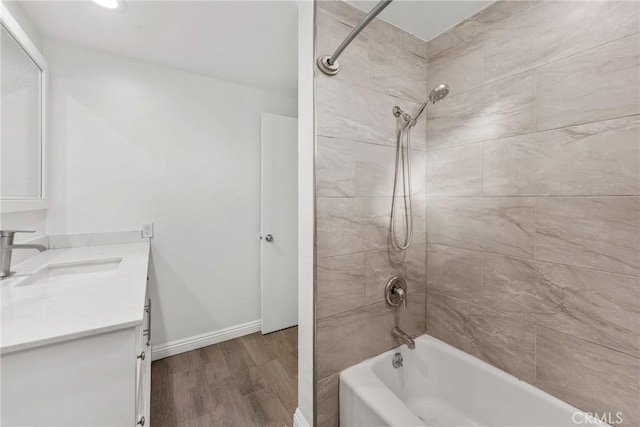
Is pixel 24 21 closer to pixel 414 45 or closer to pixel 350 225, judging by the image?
pixel 350 225

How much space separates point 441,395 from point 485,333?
0.46 meters

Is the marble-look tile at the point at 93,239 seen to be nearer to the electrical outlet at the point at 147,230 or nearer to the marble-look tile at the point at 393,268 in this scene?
the electrical outlet at the point at 147,230

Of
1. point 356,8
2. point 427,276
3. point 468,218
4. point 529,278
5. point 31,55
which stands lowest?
point 427,276

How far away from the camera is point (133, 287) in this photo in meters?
1.03

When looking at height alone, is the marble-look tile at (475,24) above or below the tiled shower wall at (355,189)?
above

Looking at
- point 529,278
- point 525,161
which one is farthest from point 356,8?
point 529,278

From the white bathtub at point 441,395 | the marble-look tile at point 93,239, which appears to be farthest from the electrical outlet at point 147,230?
the white bathtub at point 441,395

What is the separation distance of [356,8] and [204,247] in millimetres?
2034

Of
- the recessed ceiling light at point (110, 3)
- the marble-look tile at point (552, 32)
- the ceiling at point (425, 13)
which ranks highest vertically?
the recessed ceiling light at point (110, 3)

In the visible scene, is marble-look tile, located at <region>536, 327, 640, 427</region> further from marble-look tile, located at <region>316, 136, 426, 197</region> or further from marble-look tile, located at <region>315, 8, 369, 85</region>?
marble-look tile, located at <region>315, 8, 369, 85</region>

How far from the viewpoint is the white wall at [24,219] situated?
1.33m

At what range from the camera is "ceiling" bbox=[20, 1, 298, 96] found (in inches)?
55.8

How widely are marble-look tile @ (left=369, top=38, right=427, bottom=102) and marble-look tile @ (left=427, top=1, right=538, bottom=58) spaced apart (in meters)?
0.12

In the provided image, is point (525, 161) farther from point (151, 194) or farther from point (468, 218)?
point (151, 194)
